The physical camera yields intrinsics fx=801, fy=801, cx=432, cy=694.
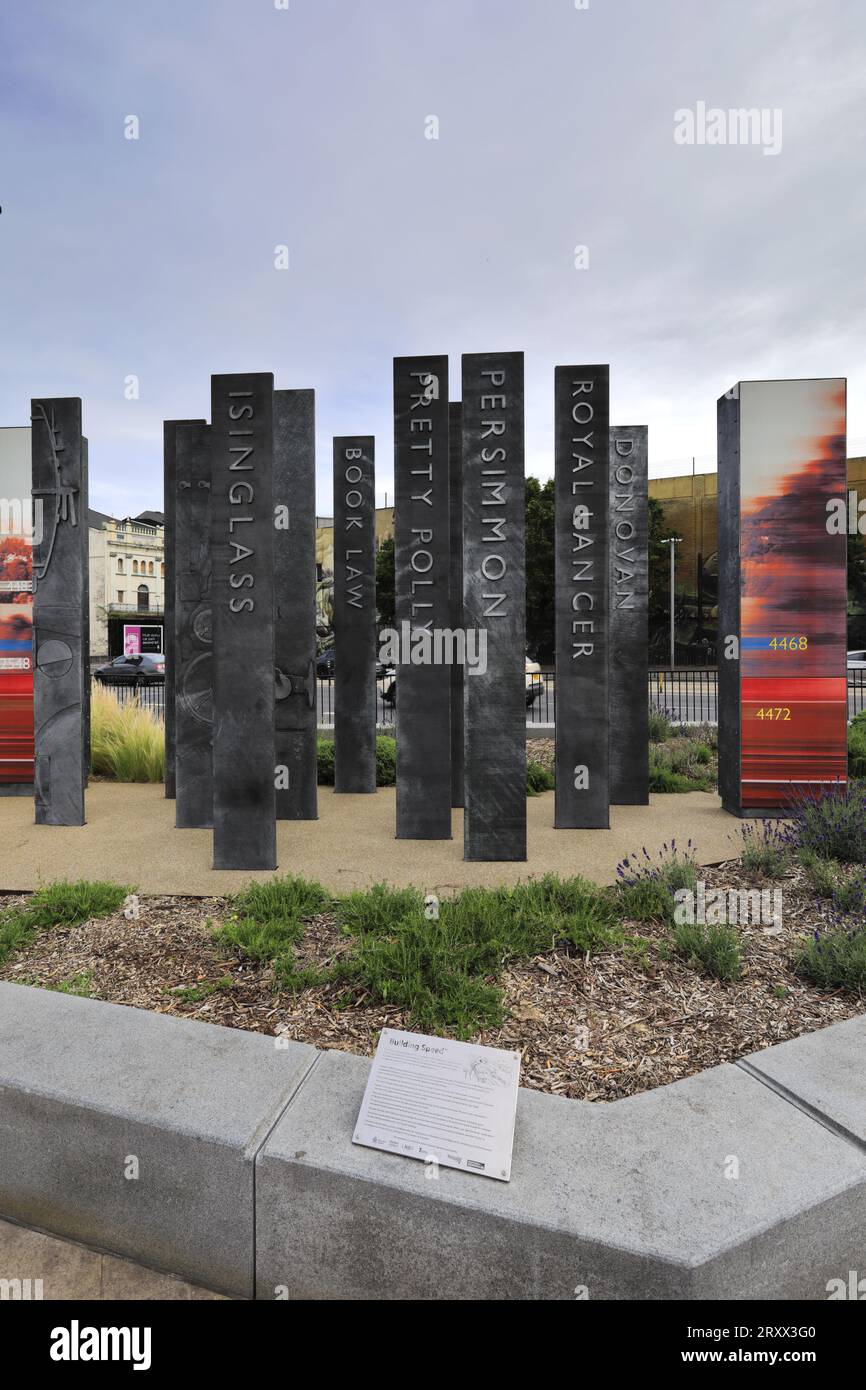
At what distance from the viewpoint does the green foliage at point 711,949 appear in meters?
3.98

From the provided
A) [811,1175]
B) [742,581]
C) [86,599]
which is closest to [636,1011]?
[811,1175]

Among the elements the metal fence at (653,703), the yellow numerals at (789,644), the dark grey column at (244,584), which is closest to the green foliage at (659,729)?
the metal fence at (653,703)

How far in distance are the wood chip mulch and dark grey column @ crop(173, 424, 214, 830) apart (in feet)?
9.96

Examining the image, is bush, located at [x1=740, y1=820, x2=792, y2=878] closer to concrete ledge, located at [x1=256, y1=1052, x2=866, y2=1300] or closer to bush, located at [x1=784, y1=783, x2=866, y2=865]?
bush, located at [x1=784, y1=783, x2=866, y2=865]

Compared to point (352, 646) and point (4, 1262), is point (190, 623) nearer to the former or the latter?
point (352, 646)

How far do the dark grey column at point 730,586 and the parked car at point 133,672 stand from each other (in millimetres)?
26651

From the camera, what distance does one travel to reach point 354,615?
9.51 metres

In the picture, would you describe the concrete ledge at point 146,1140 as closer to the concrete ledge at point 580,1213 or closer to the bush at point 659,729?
the concrete ledge at point 580,1213

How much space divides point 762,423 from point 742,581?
1525mm

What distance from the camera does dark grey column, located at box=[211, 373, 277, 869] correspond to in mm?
6141

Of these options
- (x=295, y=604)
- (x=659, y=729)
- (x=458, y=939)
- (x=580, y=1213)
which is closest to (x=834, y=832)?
(x=458, y=939)

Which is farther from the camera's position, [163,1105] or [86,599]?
[86,599]
